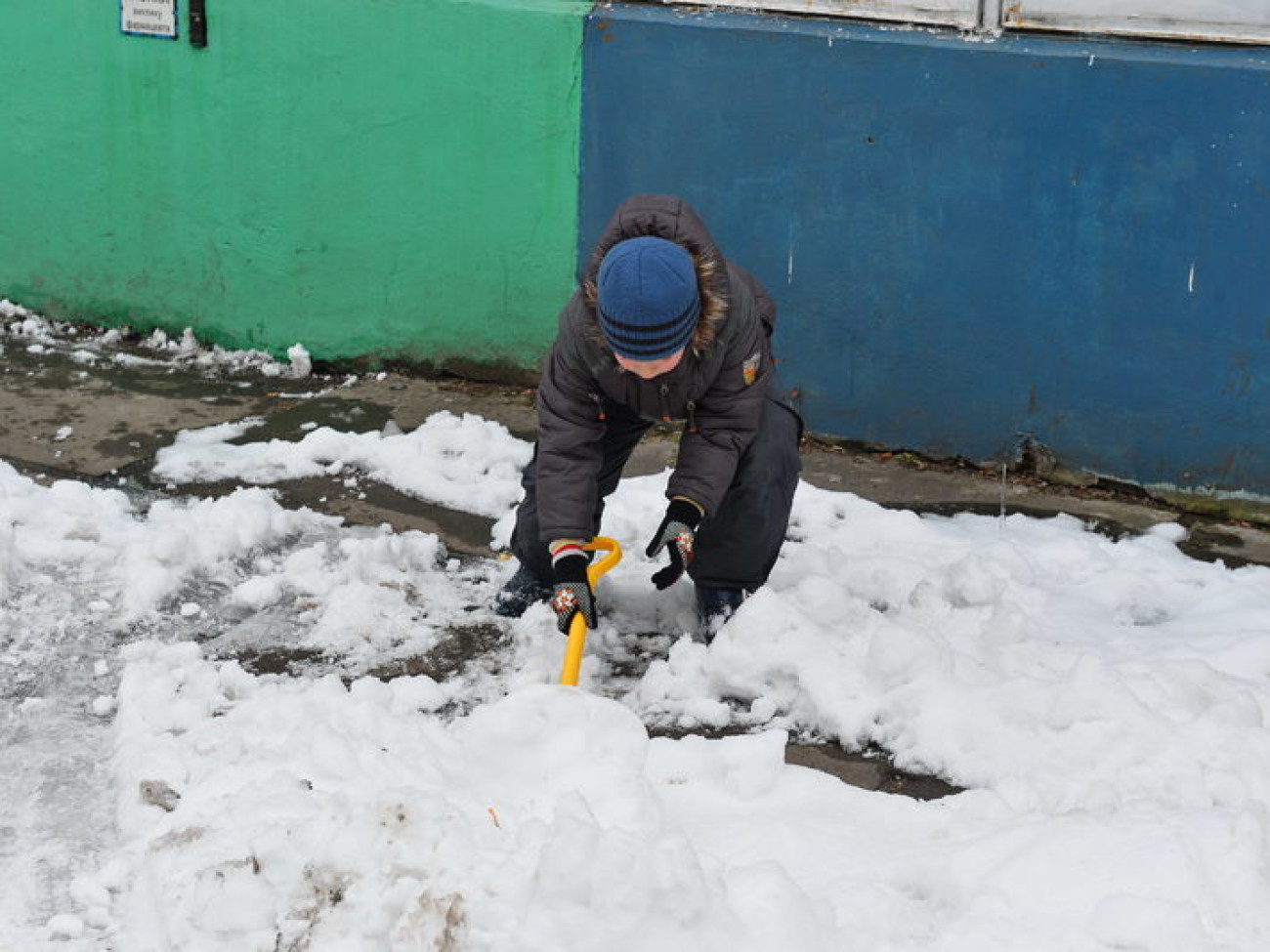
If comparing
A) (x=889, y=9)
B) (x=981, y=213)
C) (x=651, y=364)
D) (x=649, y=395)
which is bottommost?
(x=649, y=395)

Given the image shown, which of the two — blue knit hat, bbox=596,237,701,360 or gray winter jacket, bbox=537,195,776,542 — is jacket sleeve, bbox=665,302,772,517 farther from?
blue knit hat, bbox=596,237,701,360

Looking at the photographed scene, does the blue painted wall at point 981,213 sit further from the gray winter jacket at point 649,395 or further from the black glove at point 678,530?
the black glove at point 678,530

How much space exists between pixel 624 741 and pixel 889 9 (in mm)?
2704

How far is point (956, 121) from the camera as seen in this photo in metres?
4.55

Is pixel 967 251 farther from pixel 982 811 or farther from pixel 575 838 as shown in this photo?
pixel 575 838

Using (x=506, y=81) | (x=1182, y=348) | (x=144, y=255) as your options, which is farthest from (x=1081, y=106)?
(x=144, y=255)

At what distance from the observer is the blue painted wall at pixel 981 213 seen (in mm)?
4363

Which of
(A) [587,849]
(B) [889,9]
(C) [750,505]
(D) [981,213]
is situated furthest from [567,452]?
(B) [889,9]

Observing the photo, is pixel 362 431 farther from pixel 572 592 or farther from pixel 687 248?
pixel 687 248

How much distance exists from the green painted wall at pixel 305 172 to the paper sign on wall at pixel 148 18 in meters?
0.03

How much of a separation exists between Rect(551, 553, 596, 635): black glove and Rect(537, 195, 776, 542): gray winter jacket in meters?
0.06

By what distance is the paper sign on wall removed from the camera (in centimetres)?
554

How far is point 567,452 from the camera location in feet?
11.1

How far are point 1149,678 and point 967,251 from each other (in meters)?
1.78
